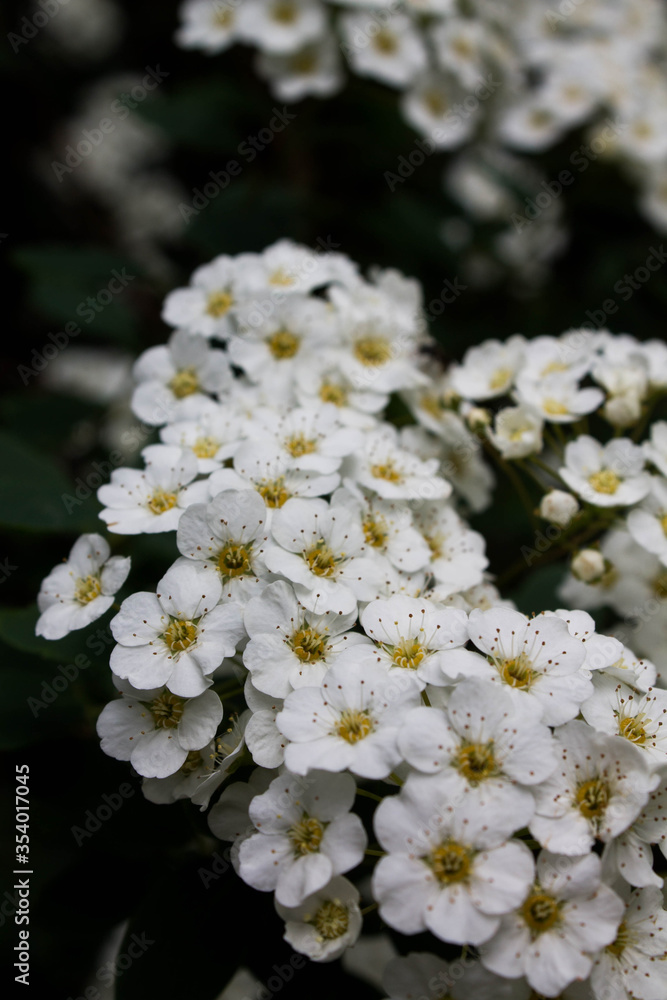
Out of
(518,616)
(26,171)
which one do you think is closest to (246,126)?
(26,171)

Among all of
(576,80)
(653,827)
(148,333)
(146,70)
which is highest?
(576,80)

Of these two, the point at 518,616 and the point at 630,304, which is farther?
the point at 630,304

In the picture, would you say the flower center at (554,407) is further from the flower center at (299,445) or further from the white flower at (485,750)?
the white flower at (485,750)

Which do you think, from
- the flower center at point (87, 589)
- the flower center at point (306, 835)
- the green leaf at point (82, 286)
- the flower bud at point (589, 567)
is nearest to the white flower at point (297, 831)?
the flower center at point (306, 835)

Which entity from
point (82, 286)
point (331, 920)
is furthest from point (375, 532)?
point (82, 286)

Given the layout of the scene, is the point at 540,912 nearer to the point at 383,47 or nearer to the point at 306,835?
the point at 306,835

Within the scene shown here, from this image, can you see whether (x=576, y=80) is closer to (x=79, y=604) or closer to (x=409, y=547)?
(x=409, y=547)

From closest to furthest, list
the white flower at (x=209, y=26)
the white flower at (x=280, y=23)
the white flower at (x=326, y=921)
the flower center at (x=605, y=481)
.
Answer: the white flower at (x=326, y=921), the flower center at (x=605, y=481), the white flower at (x=280, y=23), the white flower at (x=209, y=26)
